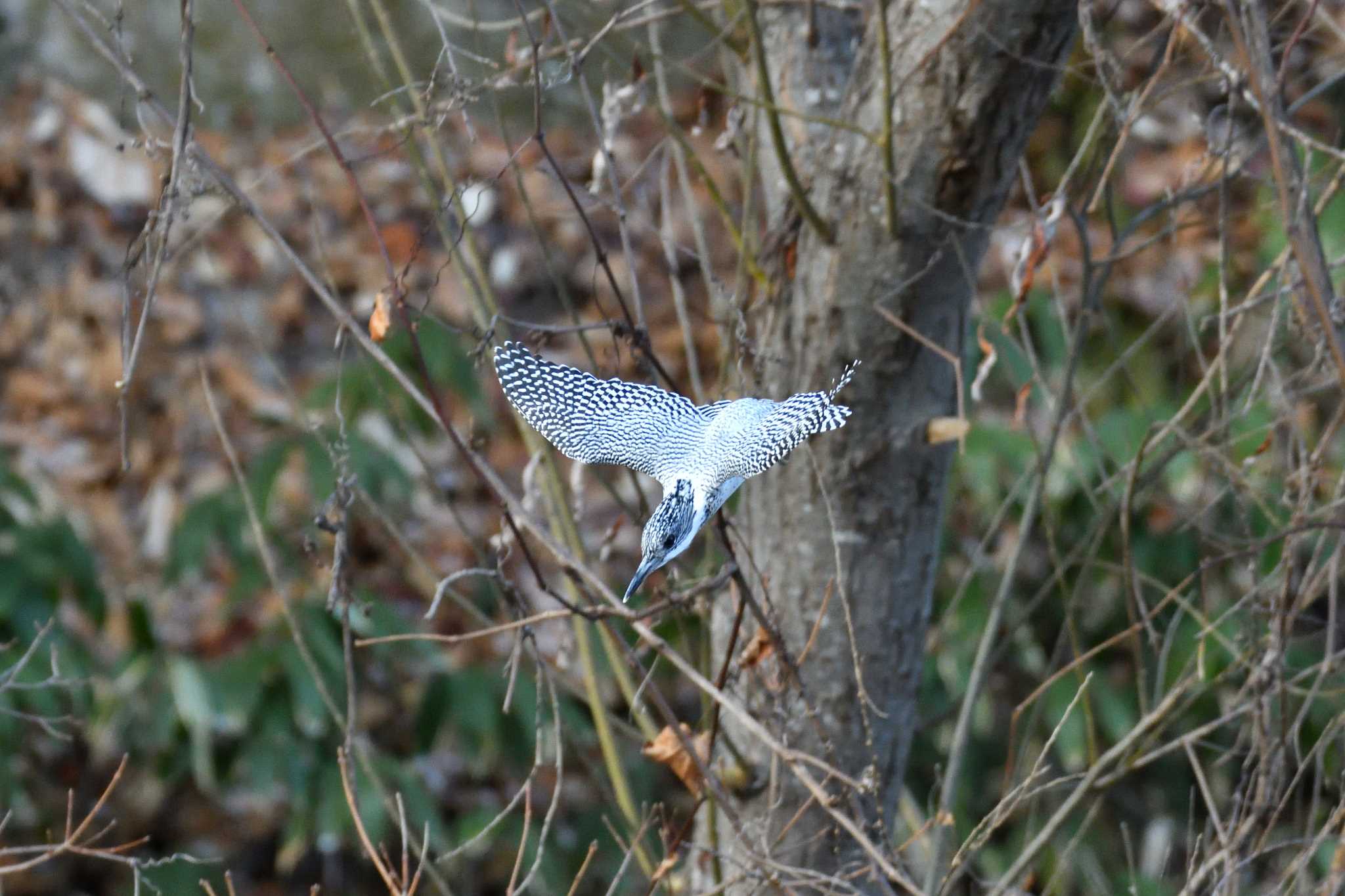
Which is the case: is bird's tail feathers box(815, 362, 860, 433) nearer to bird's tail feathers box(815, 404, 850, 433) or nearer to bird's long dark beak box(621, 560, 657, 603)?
bird's tail feathers box(815, 404, 850, 433)

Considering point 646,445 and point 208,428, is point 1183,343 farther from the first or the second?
point 208,428

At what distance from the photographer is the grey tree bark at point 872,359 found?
1701 millimetres

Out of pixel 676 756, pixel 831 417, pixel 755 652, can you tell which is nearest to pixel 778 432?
pixel 831 417

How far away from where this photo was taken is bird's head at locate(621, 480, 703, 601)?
1350 mm

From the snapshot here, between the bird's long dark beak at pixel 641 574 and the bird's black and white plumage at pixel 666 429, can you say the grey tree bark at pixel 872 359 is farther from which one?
the bird's long dark beak at pixel 641 574

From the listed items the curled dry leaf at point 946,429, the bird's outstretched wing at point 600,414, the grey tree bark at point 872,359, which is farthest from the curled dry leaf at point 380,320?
the curled dry leaf at point 946,429

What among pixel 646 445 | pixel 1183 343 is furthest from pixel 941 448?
pixel 1183 343

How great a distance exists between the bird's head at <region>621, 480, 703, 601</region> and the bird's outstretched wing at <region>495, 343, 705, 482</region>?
10 centimetres

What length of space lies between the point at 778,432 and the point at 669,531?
0.50 ft

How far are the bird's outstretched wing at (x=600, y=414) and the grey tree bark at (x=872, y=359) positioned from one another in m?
0.17

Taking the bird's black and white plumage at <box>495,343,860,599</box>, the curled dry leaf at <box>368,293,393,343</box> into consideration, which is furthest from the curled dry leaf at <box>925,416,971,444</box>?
the curled dry leaf at <box>368,293,393,343</box>

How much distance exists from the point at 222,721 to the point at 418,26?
2448mm

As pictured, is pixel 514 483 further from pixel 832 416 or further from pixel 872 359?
pixel 832 416

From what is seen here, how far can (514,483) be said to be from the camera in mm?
4379
